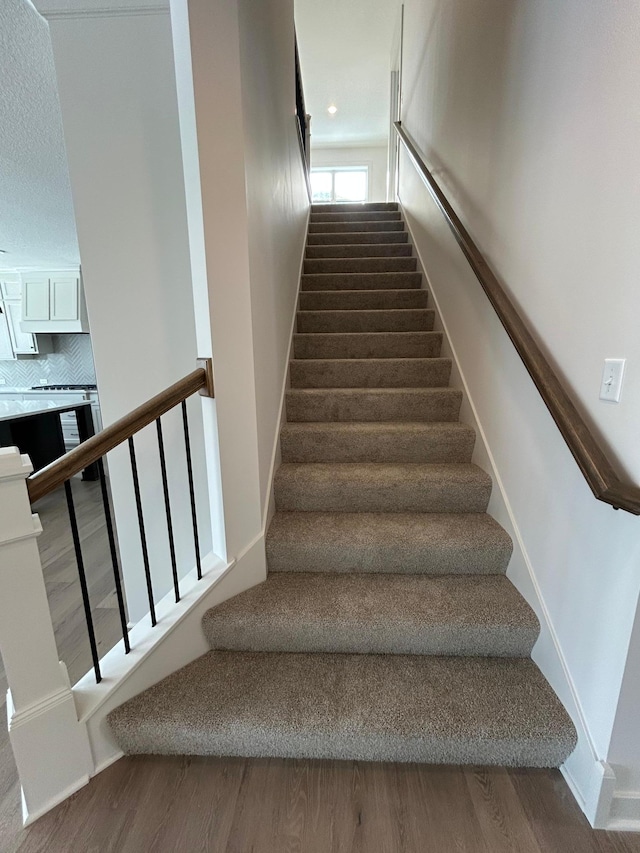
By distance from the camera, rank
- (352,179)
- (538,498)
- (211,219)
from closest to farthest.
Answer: (211,219)
(538,498)
(352,179)

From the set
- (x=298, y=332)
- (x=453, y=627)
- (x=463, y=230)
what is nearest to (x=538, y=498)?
(x=453, y=627)

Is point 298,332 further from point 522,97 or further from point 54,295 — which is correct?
point 54,295

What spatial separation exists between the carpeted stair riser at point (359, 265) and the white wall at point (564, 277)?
4.32ft

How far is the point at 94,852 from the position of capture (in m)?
1.01

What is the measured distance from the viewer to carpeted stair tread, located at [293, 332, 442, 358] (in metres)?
2.67

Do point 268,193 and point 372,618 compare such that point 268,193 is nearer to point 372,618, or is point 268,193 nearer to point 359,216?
point 372,618

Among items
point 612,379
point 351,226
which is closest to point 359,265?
point 351,226

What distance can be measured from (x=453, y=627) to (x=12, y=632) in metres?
1.36

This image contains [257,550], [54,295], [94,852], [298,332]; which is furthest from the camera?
[54,295]

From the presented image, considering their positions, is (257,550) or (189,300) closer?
(257,550)

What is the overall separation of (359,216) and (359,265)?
47.4 inches

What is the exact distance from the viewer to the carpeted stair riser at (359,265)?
3.45 meters

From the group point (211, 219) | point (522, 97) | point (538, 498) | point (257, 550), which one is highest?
point (522, 97)

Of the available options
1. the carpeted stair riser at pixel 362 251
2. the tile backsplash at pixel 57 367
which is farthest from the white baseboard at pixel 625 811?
the tile backsplash at pixel 57 367
